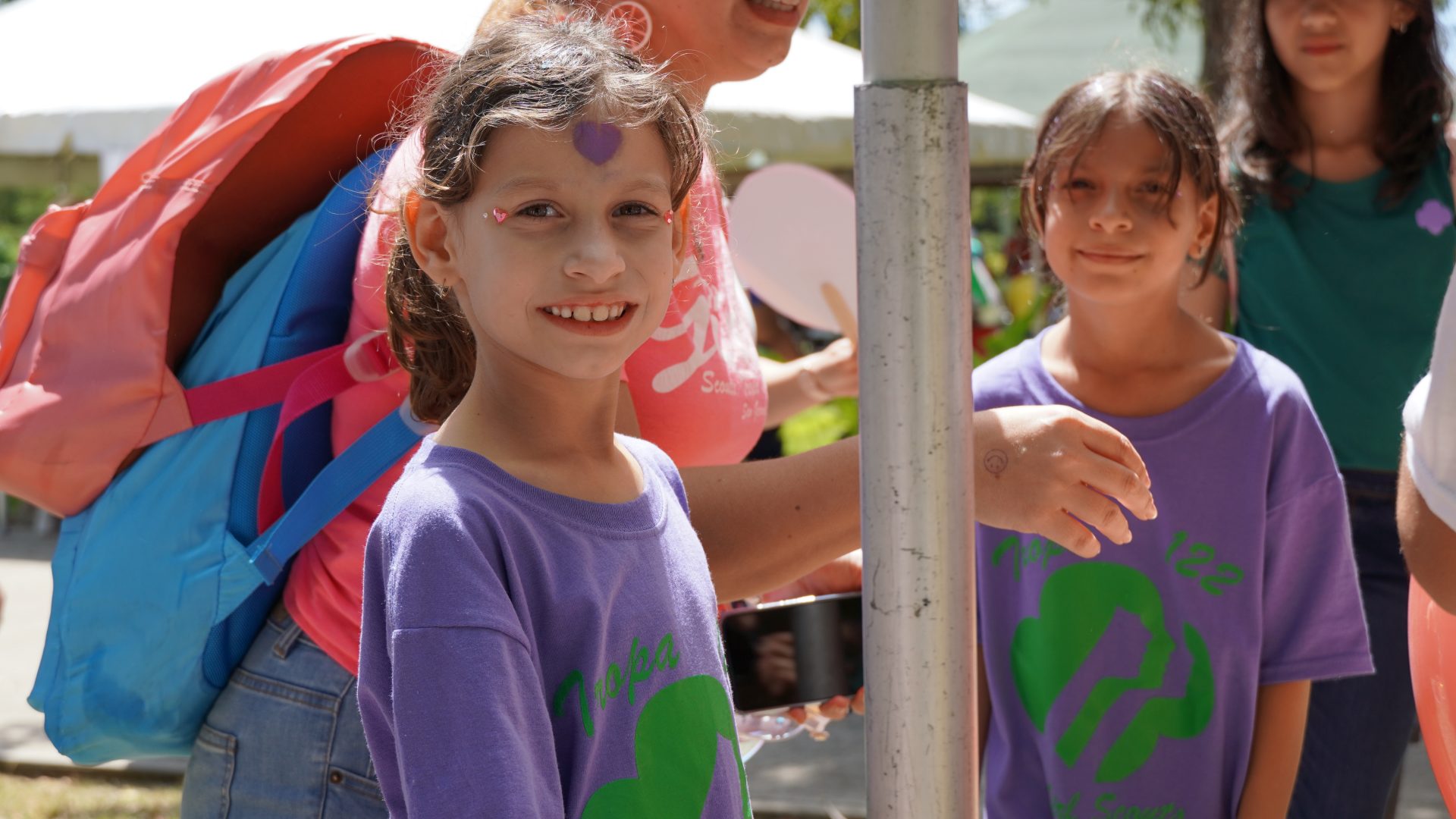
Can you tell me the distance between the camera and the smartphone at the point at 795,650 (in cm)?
169

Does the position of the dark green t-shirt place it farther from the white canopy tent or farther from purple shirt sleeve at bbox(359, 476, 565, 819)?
the white canopy tent

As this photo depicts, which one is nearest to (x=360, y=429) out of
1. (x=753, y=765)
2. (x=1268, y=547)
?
(x=1268, y=547)

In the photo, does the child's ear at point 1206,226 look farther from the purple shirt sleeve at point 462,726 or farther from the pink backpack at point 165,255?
the purple shirt sleeve at point 462,726

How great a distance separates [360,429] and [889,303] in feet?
2.34

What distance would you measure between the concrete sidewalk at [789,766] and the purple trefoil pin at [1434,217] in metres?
1.93

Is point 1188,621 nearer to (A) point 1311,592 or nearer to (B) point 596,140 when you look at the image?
(A) point 1311,592

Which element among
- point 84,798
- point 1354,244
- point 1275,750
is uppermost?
point 1354,244

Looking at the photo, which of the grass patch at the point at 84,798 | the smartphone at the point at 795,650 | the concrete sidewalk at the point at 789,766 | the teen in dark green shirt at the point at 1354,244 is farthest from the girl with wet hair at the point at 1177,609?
the grass patch at the point at 84,798

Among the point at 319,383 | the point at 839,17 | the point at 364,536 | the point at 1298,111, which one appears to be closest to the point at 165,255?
the point at 319,383

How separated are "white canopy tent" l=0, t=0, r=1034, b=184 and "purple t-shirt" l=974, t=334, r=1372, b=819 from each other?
402 cm

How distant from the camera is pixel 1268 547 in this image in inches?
76.4

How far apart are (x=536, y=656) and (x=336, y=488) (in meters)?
0.43

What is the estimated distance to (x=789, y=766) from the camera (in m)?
4.92

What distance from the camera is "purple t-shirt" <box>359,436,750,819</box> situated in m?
1.06
